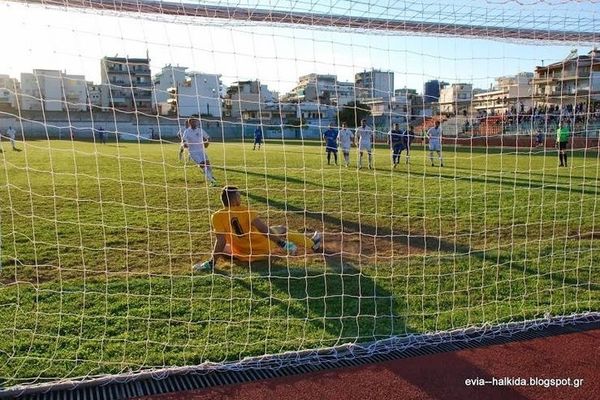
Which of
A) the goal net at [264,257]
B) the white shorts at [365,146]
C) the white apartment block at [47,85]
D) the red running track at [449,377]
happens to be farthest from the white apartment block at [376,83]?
the white shorts at [365,146]

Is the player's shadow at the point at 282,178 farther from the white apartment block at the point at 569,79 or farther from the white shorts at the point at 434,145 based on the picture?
the white shorts at the point at 434,145

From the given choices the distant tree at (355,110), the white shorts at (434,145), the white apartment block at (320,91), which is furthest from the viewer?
the white shorts at (434,145)

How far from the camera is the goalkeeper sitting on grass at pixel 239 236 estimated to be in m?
6.00

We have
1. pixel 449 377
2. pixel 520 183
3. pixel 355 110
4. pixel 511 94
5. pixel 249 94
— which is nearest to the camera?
pixel 449 377

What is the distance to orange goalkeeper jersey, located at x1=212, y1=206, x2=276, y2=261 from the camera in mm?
6040

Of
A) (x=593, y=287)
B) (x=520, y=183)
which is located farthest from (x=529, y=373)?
(x=520, y=183)

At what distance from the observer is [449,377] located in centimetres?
369

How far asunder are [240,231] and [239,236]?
58 mm

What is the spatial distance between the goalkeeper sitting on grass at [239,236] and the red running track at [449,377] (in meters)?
2.34

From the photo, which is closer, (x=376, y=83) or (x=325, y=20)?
(x=325, y=20)

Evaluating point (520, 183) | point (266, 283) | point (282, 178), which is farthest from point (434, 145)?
point (266, 283)

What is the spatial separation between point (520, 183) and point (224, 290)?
9.94 metres

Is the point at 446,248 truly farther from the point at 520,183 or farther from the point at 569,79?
the point at 520,183

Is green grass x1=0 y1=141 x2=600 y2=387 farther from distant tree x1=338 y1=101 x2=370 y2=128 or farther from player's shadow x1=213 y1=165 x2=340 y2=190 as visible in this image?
player's shadow x1=213 y1=165 x2=340 y2=190
